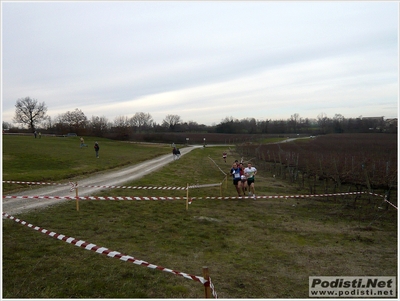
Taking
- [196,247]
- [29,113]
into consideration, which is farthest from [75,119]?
[196,247]

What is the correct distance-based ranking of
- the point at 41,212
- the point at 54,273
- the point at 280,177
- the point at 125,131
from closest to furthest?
the point at 54,273 → the point at 41,212 → the point at 280,177 → the point at 125,131

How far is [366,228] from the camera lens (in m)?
10.6

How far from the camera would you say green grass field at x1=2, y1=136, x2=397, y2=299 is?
5789mm

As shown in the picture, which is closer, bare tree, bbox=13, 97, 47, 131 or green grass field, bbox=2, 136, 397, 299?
green grass field, bbox=2, 136, 397, 299

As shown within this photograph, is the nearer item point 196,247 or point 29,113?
point 196,247

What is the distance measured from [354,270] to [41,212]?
970 cm

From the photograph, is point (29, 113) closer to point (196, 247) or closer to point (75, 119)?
point (75, 119)

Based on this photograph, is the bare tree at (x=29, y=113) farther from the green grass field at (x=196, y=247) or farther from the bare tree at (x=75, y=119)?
the green grass field at (x=196, y=247)

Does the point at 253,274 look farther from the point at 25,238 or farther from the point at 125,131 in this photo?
the point at 125,131

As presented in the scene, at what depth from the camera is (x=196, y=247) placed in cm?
801

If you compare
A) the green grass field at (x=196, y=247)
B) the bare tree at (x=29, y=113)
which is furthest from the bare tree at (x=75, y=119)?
the green grass field at (x=196, y=247)

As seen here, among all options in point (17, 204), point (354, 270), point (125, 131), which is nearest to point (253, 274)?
point (354, 270)

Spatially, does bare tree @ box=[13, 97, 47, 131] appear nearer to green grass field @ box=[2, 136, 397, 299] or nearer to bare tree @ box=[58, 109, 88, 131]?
bare tree @ box=[58, 109, 88, 131]

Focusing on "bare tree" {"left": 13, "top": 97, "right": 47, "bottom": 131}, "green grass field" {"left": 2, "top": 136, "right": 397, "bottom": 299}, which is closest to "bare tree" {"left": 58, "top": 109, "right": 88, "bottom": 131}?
"bare tree" {"left": 13, "top": 97, "right": 47, "bottom": 131}
